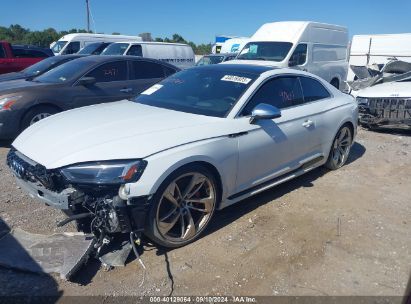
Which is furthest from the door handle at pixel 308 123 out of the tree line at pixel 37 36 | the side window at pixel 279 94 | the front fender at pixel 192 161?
the tree line at pixel 37 36

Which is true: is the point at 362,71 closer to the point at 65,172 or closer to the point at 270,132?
the point at 270,132

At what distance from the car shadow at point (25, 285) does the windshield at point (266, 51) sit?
9.33 meters

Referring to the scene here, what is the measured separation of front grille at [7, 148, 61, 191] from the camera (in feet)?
9.69

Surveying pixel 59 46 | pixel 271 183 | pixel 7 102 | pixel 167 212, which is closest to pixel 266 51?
pixel 7 102

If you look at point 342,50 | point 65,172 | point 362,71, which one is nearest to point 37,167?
point 65,172

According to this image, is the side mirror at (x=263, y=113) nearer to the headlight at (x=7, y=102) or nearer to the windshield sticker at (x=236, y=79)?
the windshield sticker at (x=236, y=79)

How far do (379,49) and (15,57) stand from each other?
1380cm

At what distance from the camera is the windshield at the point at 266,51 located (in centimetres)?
1102

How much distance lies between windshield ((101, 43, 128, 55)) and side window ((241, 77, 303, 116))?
1104 cm

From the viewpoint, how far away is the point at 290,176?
457 cm

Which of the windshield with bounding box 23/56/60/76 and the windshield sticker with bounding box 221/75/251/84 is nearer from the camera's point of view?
the windshield sticker with bounding box 221/75/251/84

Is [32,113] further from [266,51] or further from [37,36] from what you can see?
[37,36]

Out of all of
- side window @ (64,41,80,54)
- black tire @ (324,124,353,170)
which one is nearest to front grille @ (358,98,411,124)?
black tire @ (324,124,353,170)

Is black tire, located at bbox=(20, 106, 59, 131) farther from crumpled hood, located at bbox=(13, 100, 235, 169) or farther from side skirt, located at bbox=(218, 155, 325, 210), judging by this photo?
side skirt, located at bbox=(218, 155, 325, 210)
